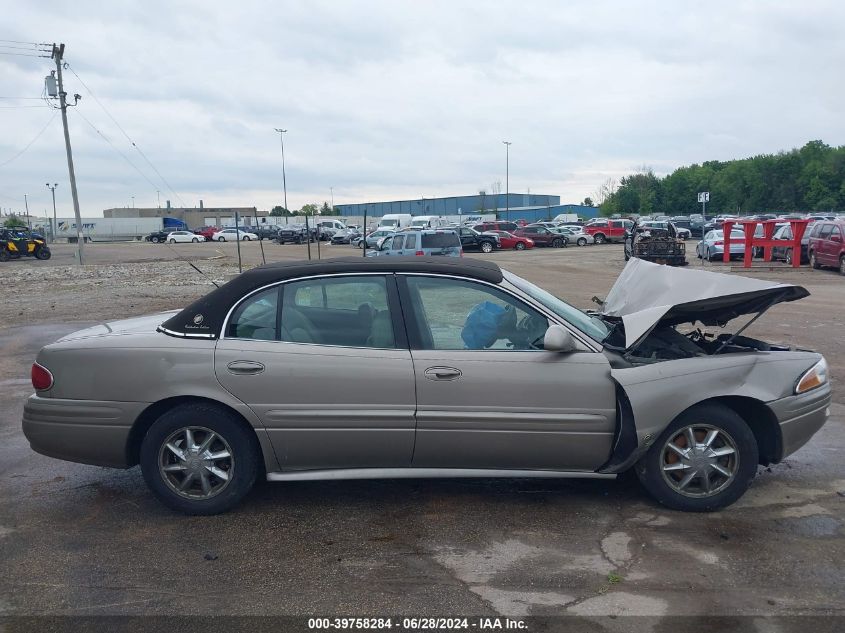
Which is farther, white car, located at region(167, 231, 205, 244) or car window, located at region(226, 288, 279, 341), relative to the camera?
white car, located at region(167, 231, 205, 244)

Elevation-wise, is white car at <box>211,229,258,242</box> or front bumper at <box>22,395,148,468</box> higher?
front bumper at <box>22,395,148,468</box>

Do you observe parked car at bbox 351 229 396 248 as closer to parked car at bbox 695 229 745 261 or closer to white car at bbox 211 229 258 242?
parked car at bbox 695 229 745 261

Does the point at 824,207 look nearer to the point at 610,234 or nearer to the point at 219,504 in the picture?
the point at 610,234

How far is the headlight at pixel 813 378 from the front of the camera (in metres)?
4.69

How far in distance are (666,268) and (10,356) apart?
29.6 feet

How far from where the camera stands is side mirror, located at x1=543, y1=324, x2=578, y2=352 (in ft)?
14.4

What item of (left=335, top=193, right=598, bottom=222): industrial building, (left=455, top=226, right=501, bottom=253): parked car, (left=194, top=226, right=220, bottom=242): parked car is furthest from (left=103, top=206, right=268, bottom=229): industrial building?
(left=455, top=226, right=501, bottom=253): parked car

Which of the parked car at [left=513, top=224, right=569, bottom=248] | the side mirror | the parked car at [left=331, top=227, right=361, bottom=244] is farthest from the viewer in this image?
the parked car at [left=331, top=227, right=361, bottom=244]

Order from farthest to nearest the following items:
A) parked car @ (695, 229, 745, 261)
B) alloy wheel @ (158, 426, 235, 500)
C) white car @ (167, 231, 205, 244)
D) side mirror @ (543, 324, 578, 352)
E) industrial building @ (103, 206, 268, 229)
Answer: industrial building @ (103, 206, 268, 229), white car @ (167, 231, 205, 244), parked car @ (695, 229, 745, 261), alloy wheel @ (158, 426, 235, 500), side mirror @ (543, 324, 578, 352)

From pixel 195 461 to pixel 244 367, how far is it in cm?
67

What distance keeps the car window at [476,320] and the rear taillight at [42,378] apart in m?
2.35

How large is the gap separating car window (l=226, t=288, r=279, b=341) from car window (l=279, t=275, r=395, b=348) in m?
0.06

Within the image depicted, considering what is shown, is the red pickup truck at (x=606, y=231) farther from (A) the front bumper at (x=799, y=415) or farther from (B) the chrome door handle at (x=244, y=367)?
(B) the chrome door handle at (x=244, y=367)

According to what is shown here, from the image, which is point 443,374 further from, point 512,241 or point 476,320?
point 512,241
